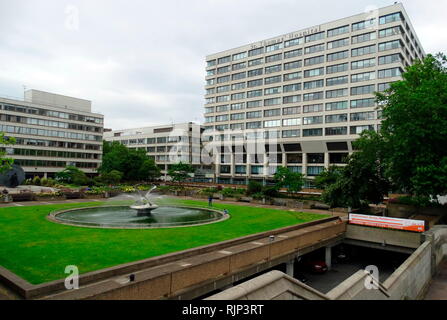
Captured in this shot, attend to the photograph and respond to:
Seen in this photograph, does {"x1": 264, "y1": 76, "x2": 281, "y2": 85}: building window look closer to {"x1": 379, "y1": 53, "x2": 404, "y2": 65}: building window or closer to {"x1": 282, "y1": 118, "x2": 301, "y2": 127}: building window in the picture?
{"x1": 282, "y1": 118, "x2": 301, "y2": 127}: building window

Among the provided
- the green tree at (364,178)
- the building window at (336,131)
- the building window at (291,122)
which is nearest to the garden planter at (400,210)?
the green tree at (364,178)

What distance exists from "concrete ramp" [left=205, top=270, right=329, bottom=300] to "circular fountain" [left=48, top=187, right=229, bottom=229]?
1910cm

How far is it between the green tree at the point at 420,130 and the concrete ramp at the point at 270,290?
68.5 feet

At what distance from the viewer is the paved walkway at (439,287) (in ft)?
54.3

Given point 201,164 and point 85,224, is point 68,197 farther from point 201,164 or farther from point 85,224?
point 201,164

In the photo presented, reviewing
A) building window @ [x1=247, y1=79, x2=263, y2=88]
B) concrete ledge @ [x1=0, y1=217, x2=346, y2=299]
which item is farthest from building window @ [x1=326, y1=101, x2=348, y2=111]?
concrete ledge @ [x1=0, y1=217, x2=346, y2=299]

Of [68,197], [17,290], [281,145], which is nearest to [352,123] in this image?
[281,145]

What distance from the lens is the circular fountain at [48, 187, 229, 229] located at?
26.9 metres

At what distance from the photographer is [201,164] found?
337 ft

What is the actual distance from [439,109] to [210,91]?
72.9m

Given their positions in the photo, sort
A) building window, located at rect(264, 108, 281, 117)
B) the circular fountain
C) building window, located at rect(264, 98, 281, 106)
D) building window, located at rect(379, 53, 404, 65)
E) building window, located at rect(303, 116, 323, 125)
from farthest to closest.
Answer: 1. building window, located at rect(264, 98, 281, 106)
2. building window, located at rect(264, 108, 281, 117)
3. building window, located at rect(303, 116, 323, 125)
4. building window, located at rect(379, 53, 404, 65)
5. the circular fountain

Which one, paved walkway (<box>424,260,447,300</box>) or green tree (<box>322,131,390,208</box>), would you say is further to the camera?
green tree (<box>322,131,390,208</box>)

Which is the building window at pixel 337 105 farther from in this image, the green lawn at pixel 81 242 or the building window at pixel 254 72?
the green lawn at pixel 81 242

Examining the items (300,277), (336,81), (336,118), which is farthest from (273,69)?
(300,277)
